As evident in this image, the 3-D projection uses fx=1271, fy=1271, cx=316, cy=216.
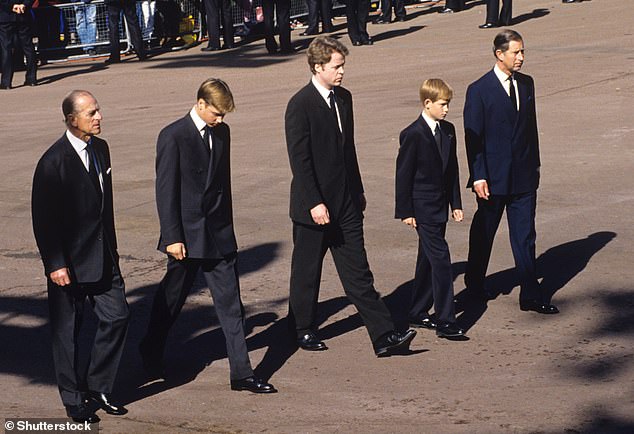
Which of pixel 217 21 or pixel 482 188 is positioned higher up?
pixel 482 188

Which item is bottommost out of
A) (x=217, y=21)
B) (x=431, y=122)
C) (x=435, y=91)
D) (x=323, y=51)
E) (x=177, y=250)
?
(x=217, y=21)

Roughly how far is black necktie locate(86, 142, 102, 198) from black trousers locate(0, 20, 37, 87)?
1425cm

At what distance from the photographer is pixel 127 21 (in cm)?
2306

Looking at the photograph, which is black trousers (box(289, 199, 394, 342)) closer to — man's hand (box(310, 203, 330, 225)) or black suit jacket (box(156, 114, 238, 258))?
man's hand (box(310, 203, 330, 225))

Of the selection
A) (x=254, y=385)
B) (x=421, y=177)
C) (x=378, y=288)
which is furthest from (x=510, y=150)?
(x=254, y=385)

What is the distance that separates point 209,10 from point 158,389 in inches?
650

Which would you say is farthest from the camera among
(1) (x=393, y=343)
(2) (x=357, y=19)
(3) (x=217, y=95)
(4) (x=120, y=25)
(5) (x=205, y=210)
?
(4) (x=120, y=25)

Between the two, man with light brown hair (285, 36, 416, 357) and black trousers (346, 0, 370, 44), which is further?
black trousers (346, 0, 370, 44)

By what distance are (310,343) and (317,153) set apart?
3.98ft

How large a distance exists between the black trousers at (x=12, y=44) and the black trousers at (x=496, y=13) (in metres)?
8.43

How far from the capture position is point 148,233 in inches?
445

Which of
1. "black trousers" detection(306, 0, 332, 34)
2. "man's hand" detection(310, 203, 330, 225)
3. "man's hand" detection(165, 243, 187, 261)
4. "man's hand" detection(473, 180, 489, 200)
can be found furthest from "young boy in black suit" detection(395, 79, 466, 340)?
"black trousers" detection(306, 0, 332, 34)

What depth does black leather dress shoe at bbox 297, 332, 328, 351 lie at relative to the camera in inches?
317

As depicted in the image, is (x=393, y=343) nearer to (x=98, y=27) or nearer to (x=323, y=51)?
(x=323, y=51)
